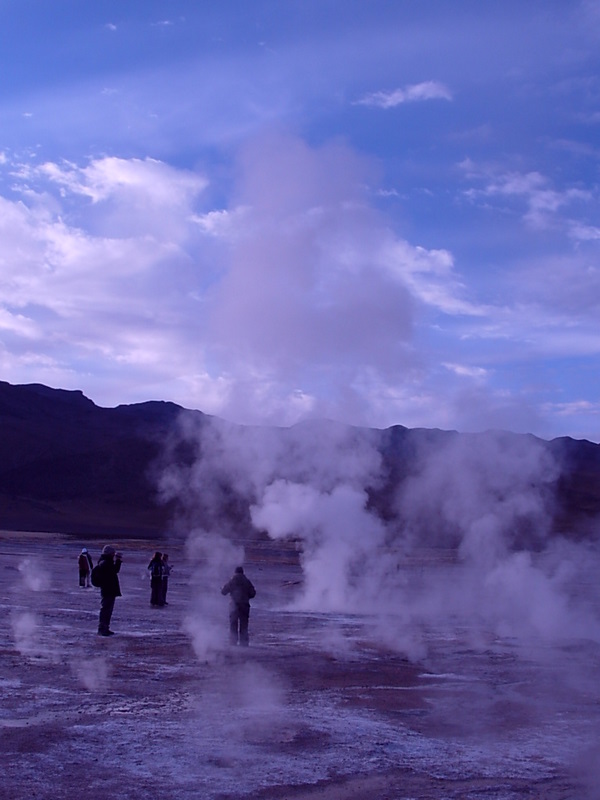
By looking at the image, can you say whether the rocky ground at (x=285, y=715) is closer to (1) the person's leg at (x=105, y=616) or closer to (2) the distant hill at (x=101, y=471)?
(1) the person's leg at (x=105, y=616)

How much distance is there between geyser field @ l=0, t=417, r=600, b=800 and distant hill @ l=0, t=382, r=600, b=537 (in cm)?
3067

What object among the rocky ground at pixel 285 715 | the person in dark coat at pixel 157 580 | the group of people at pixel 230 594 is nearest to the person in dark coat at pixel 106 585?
the group of people at pixel 230 594

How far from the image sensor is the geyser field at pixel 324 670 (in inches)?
330

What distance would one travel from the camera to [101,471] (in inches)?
4483

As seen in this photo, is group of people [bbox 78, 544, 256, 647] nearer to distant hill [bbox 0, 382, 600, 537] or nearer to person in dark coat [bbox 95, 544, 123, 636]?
person in dark coat [bbox 95, 544, 123, 636]

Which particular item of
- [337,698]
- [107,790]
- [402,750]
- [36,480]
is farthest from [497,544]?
[36,480]

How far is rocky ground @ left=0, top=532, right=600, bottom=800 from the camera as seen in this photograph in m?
8.09

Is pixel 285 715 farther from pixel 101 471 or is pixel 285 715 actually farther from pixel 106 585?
pixel 101 471

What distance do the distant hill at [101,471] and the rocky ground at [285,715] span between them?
45213 millimetres

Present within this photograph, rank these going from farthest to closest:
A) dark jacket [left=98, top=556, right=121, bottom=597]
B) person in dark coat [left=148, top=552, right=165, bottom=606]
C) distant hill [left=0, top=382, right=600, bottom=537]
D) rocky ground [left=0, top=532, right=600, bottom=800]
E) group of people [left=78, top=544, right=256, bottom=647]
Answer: distant hill [left=0, top=382, right=600, bottom=537] < person in dark coat [left=148, top=552, right=165, bottom=606] < dark jacket [left=98, top=556, right=121, bottom=597] < group of people [left=78, top=544, right=256, bottom=647] < rocky ground [left=0, top=532, right=600, bottom=800]

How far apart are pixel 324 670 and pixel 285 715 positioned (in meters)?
3.64

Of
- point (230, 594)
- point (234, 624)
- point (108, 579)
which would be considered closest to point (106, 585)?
point (108, 579)

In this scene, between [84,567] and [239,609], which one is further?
[84,567]

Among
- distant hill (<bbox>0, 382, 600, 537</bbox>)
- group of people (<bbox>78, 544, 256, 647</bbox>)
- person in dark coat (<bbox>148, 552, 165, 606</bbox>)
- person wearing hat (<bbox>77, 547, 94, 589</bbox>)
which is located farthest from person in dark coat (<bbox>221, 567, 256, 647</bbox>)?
distant hill (<bbox>0, 382, 600, 537</bbox>)
